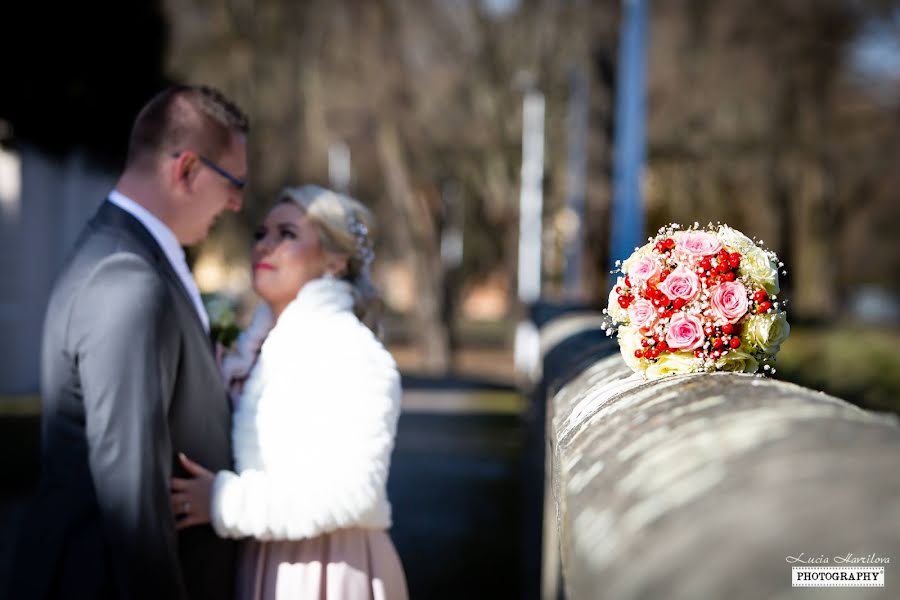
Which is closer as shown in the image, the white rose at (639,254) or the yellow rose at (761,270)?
the yellow rose at (761,270)

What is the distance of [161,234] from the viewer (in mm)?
2854

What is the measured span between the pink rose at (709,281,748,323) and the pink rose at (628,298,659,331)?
0.39ft

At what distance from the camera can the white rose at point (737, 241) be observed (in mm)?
2387

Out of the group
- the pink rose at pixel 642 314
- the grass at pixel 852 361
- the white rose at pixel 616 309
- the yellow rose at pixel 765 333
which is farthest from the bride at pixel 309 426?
the grass at pixel 852 361

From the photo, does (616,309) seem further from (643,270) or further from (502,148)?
(502,148)

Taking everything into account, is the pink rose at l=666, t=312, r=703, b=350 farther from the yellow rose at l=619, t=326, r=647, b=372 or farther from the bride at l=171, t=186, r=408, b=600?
the bride at l=171, t=186, r=408, b=600

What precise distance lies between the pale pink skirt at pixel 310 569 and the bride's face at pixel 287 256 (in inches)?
27.8

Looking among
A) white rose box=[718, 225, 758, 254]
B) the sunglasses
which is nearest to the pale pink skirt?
the sunglasses

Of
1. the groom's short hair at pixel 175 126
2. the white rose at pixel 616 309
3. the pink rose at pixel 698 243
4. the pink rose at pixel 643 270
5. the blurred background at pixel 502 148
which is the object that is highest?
the blurred background at pixel 502 148

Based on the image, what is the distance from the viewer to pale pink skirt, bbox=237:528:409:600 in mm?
3021

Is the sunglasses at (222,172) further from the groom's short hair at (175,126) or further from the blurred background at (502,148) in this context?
the blurred background at (502,148)

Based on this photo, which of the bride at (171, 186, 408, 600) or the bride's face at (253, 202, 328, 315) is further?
the bride's face at (253, 202, 328, 315)

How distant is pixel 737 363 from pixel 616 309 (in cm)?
34

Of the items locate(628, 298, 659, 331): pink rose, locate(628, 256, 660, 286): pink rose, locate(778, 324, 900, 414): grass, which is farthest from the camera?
locate(778, 324, 900, 414): grass
